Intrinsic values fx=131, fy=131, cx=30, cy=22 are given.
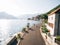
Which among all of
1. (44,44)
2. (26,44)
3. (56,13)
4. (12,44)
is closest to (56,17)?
(56,13)

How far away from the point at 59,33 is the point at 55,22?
2.20 meters

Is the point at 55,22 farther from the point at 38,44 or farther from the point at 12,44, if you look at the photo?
the point at 12,44

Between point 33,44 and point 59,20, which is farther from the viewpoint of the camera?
point 59,20

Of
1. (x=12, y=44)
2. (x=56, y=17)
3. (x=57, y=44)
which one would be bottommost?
(x=12, y=44)

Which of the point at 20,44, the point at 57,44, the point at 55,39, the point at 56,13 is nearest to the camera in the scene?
the point at 57,44

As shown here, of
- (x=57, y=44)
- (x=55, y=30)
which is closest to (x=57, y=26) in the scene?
(x=55, y=30)

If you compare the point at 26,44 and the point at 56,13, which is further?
the point at 56,13

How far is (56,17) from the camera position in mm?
24422

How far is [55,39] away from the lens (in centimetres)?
1742

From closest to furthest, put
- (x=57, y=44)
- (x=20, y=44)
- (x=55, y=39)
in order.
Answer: (x=57, y=44) → (x=55, y=39) → (x=20, y=44)

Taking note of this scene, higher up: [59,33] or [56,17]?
[56,17]

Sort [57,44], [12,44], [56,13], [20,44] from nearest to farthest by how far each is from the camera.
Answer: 1. [57,44]
2. [20,44]
3. [56,13]
4. [12,44]

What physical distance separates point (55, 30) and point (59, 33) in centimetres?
93

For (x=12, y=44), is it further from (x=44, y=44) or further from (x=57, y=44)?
(x=57, y=44)
